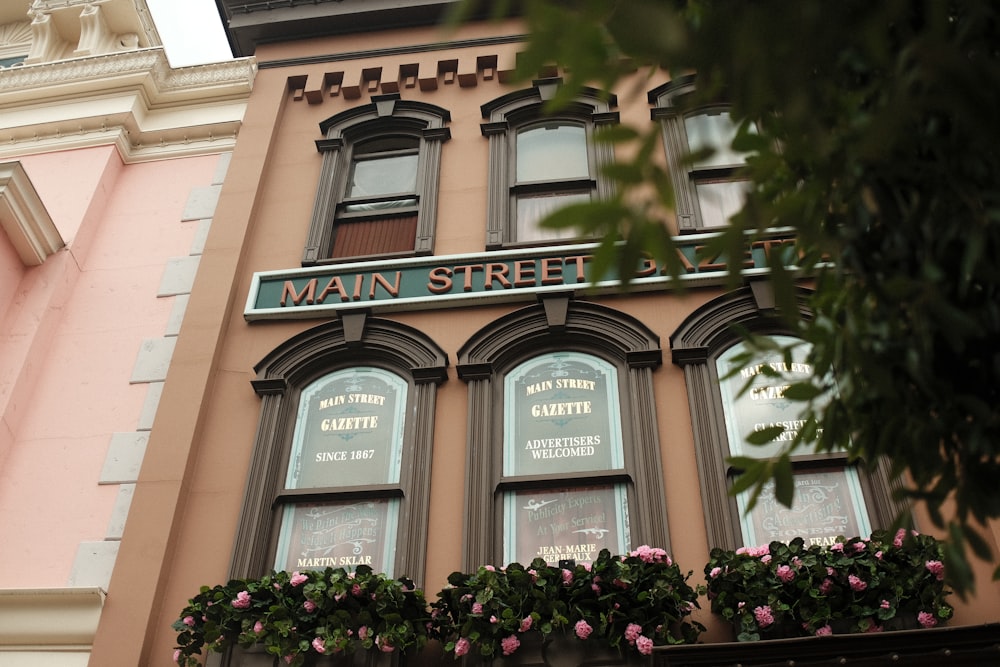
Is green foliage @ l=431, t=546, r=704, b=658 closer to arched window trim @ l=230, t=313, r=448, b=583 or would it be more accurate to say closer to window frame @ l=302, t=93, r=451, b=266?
arched window trim @ l=230, t=313, r=448, b=583

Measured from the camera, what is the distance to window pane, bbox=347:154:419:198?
32.3 ft

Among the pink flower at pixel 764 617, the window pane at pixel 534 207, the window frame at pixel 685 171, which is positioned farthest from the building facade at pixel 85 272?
the window frame at pixel 685 171

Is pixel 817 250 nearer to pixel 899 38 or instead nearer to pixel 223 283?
pixel 899 38

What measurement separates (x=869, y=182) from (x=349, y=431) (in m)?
5.44

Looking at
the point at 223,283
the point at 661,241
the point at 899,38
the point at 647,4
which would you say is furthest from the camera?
the point at 223,283

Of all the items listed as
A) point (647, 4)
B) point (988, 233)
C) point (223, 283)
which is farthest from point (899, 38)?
point (223, 283)

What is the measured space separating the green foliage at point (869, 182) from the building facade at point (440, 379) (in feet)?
9.14

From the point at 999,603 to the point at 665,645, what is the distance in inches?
83.2

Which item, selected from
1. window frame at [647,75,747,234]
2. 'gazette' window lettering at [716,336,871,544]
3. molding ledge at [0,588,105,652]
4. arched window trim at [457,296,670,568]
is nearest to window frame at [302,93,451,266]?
arched window trim at [457,296,670,568]

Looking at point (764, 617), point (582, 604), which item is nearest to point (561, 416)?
point (582, 604)

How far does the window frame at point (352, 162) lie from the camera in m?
9.02

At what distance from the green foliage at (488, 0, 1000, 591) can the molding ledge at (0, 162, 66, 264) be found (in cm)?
749

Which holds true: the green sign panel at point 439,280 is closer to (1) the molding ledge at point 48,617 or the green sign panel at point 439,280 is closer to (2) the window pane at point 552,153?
(2) the window pane at point 552,153

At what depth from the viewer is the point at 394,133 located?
1032cm
